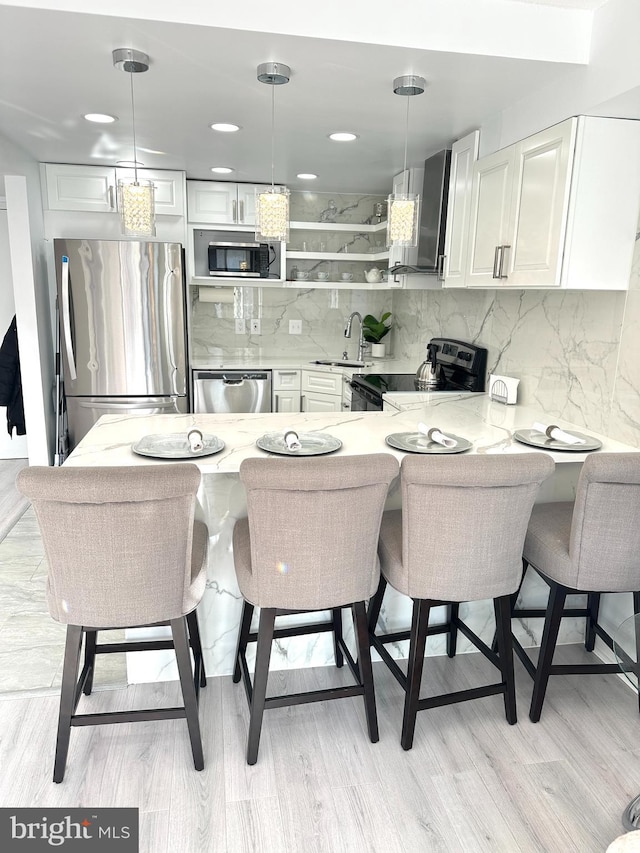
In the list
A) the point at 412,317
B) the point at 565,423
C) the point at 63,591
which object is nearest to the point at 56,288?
the point at 412,317

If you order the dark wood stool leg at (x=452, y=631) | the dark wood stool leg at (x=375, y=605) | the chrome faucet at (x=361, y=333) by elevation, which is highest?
the chrome faucet at (x=361, y=333)

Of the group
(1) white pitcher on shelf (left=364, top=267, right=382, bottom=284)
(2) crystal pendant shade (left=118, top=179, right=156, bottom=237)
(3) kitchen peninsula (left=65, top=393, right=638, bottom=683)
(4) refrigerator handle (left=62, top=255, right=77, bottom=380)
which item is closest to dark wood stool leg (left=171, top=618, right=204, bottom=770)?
(3) kitchen peninsula (left=65, top=393, right=638, bottom=683)

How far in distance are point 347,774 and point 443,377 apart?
271 centimetres

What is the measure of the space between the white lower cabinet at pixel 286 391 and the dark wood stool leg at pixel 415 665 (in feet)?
10.1

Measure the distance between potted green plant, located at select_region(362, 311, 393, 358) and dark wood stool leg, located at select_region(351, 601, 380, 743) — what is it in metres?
3.53

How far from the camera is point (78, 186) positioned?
4.22m

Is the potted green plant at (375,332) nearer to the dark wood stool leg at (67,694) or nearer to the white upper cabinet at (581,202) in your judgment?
the white upper cabinet at (581,202)

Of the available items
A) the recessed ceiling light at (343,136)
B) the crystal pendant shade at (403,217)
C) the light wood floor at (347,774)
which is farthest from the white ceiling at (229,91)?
the light wood floor at (347,774)

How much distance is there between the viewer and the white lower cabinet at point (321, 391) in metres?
4.71

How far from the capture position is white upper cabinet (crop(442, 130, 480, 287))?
316 centimetres

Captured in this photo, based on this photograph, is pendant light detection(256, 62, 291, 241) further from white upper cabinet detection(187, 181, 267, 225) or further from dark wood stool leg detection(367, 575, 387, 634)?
white upper cabinet detection(187, 181, 267, 225)

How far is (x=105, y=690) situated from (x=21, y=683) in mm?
329

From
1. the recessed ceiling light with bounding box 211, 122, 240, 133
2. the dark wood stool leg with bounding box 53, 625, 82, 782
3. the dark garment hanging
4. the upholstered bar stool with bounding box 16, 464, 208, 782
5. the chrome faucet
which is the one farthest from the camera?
the chrome faucet

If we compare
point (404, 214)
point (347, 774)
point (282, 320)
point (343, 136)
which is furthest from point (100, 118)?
point (347, 774)
